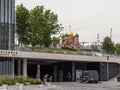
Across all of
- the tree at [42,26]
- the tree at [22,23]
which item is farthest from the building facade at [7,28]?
the tree at [42,26]

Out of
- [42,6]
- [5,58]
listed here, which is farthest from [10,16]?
[42,6]

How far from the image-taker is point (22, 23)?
8962 centimetres

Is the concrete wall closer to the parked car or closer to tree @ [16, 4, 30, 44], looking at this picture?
the parked car

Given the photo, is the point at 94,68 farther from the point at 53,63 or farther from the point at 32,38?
the point at 32,38

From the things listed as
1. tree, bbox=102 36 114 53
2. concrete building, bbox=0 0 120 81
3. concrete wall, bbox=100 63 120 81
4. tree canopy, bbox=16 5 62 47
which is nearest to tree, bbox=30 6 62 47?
tree canopy, bbox=16 5 62 47

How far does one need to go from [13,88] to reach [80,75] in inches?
1683

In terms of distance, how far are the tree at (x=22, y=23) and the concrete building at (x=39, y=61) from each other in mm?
6790

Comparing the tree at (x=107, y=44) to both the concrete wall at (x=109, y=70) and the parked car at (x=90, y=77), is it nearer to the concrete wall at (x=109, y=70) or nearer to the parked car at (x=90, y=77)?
the concrete wall at (x=109, y=70)

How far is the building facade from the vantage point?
6788 cm

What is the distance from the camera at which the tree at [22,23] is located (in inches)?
3514

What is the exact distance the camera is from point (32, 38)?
91.9m

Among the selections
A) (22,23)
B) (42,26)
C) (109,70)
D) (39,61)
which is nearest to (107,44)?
(42,26)

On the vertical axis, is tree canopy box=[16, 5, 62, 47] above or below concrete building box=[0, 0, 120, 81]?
above

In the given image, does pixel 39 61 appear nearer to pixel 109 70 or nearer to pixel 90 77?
pixel 90 77
